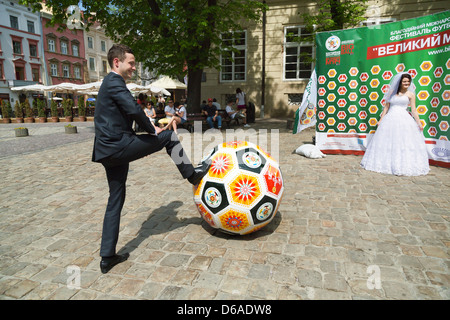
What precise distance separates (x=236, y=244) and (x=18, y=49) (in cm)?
5366

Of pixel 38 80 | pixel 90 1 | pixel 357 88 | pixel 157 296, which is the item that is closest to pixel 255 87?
pixel 90 1

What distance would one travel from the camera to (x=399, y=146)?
6.80 meters

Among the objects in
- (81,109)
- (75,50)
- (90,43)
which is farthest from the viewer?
(90,43)

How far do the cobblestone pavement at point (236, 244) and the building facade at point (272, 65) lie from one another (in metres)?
15.8

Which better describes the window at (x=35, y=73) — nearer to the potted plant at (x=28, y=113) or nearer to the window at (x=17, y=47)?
the window at (x=17, y=47)

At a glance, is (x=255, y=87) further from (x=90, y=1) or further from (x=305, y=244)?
(x=305, y=244)

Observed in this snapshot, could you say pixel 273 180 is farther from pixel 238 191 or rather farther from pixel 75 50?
pixel 75 50

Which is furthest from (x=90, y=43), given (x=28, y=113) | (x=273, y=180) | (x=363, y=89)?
(x=273, y=180)

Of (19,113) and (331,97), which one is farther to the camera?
(19,113)

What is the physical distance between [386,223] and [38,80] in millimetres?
54253

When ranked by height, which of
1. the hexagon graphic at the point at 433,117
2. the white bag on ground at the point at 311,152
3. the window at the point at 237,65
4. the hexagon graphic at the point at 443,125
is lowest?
the white bag on ground at the point at 311,152

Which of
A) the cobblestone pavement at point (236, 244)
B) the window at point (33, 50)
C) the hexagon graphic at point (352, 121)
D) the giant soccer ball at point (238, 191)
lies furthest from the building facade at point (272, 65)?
the window at point (33, 50)

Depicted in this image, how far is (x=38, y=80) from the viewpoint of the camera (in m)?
46.2

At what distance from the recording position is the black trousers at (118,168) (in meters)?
3.08
